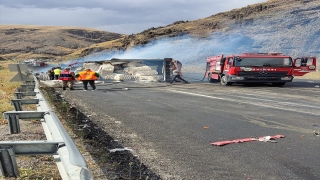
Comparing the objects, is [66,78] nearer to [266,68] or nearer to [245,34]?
[266,68]

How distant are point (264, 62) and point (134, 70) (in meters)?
12.4

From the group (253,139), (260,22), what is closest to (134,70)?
(253,139)

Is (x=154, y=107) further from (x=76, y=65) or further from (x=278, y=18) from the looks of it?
(x=278, y=18)

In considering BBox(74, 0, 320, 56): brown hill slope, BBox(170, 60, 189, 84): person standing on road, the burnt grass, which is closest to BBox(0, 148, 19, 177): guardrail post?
the burnt grass

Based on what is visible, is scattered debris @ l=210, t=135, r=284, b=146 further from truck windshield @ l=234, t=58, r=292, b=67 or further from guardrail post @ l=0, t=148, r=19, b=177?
truck windshield @ l=234, t=58, r=292, b=67

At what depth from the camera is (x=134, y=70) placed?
2930cm

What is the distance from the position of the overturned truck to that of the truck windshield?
8707 millimetres

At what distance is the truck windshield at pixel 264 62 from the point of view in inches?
755

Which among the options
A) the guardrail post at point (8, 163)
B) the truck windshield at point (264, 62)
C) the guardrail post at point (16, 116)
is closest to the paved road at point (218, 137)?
the guardrail post at point (16, 116)

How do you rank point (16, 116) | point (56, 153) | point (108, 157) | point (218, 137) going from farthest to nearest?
point (218, 137) → point (16, 116) → point (108, 157) → point (56, 153)

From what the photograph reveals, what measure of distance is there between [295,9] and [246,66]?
129ft

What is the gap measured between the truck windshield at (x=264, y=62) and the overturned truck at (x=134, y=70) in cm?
871

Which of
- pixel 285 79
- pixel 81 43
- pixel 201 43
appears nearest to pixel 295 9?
pixel 201 43

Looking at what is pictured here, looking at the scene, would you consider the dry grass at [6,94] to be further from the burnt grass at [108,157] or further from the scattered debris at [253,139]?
the scattered debris at [253,139]
